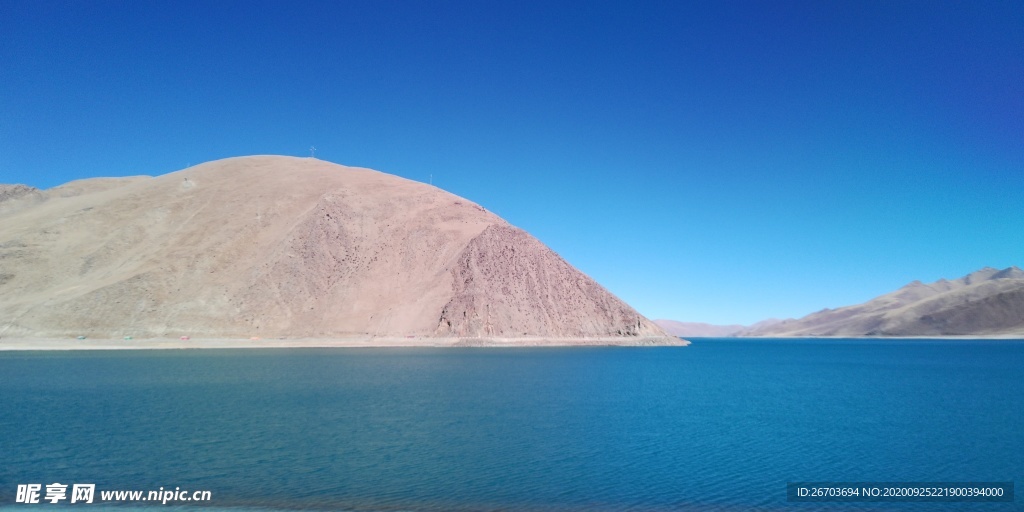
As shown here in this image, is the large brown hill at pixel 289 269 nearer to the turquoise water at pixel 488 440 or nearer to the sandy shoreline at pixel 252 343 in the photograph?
the sandy shoreline at pixel 252 343

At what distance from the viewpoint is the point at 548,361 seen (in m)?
67.1

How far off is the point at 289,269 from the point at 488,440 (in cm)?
9145

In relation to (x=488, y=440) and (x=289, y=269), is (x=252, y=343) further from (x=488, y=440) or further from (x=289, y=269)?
(x=488, y=440)

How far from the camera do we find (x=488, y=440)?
23672mm

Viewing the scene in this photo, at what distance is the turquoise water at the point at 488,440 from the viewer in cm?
1709

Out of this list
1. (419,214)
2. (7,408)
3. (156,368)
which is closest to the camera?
(7,408)

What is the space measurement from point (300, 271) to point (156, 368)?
54610 millimetres

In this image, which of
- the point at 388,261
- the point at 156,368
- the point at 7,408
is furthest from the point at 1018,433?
the point at 388,261

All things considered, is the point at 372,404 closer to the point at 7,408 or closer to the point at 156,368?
the point at 7,408

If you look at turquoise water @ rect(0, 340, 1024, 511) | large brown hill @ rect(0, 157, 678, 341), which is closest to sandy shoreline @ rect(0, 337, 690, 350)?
large brown hill @ rect(0, 157, 678, 341)

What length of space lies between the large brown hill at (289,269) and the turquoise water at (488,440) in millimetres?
53750

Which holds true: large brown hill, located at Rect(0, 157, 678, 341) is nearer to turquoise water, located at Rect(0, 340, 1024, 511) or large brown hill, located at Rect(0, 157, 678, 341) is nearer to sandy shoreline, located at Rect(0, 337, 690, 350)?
sandy shoreline, located at Rect(0, 337, 690, 350)

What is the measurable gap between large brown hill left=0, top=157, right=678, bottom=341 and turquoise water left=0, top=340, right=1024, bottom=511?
5375 centimetres

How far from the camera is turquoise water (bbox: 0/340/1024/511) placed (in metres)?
17.1
